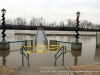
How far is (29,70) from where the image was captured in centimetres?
593

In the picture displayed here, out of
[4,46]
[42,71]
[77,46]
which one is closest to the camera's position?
[42,71]

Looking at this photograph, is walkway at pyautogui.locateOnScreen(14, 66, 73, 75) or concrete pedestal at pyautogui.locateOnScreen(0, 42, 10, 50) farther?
concrete pedestal at pyautogui.locateOnScreen(0, 42, 10, 50)

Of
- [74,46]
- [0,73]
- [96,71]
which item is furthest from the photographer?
[74,46]

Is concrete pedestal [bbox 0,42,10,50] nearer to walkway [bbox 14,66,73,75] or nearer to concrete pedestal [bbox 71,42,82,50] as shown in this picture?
concrete pedestal [bbox 71,42,82,50]

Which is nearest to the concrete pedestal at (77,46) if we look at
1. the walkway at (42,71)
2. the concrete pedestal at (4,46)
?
the concrete pedestal at (4,46)

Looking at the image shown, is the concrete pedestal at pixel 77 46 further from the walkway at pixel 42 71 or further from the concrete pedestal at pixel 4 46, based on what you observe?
the walkway at pixel 42 71

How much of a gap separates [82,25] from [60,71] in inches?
5199

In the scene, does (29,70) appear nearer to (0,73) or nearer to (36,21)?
(0,73)

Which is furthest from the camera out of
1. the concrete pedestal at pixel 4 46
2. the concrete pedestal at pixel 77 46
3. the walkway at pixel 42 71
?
the concrete pedestal at pixel 77 46

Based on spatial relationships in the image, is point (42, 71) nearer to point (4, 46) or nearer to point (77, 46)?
point (4, 46)

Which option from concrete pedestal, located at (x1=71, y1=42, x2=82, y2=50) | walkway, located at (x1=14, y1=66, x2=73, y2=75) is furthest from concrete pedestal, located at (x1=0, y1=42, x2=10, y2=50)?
walkway, located at (x1=14, y1=66, x2=73, y2=75)

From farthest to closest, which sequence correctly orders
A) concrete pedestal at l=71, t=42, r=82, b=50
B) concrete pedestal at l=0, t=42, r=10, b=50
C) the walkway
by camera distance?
concrete pedestal at l=71, t=42, r=82, b=50 < concrete pedestal at l=0, t=42, r=10, b=50 < the walkway

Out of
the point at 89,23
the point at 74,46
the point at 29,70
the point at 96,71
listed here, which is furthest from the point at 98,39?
the point at 89,23

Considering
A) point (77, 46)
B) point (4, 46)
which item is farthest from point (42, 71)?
point (77, 46)
